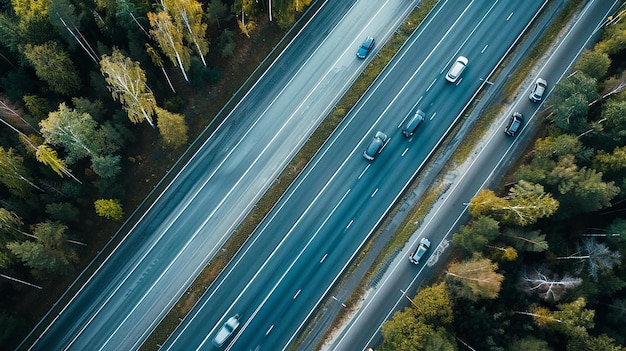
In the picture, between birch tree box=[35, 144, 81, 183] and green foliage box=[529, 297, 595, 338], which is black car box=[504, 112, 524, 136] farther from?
birch tree box=[35, 144, 81, 183]

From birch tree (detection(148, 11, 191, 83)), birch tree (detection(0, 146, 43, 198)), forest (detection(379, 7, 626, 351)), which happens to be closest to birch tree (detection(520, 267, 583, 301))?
forest (detection(379, 7, 626, 351))

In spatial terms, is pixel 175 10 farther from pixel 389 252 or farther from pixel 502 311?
pixel 502 311

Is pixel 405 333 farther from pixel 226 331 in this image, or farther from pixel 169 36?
pixel 169 36

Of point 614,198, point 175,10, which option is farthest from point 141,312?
point 614,198

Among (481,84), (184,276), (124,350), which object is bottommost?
(124,350)

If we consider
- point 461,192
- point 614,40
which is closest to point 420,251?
point 461,192

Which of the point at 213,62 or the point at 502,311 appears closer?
the point at 502,311
